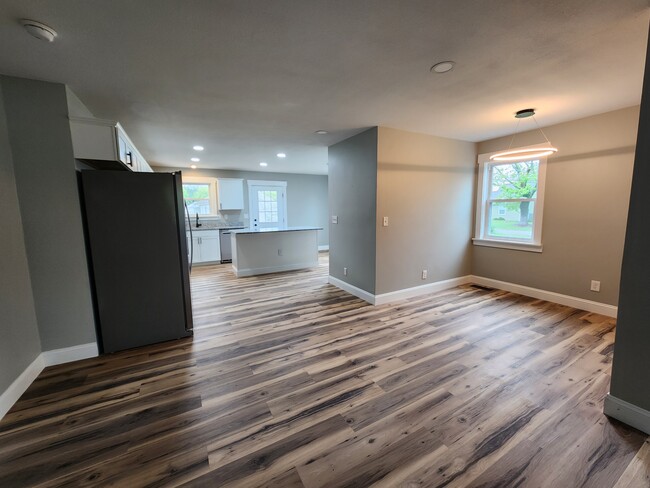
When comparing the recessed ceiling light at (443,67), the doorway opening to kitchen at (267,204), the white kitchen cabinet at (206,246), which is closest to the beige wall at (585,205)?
the recessed ceiling light at (443,67)

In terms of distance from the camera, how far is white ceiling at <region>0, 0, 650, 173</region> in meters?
1.52

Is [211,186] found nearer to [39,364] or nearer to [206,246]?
[206,246]

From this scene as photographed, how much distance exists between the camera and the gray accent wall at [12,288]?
1.99m

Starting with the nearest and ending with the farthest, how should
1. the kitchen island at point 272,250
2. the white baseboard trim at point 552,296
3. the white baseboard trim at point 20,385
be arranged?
the white baseboard trim at point 20,385, the white baseboard trim at point 552,296, the kitchen island at point 272,250

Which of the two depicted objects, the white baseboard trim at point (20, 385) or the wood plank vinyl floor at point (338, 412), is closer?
the wood plank vinyl floor at point (338, 412)

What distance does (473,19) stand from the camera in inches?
62.4

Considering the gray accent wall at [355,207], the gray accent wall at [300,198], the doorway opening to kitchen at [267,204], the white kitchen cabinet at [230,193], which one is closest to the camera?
the gray accent wall at [355,207]

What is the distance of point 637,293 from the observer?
1677mm

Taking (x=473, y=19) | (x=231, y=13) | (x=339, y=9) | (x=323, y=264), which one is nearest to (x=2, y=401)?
(x=231, y=13)

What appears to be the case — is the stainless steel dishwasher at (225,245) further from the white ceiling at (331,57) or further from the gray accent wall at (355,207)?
the white ceiling at (331,57)

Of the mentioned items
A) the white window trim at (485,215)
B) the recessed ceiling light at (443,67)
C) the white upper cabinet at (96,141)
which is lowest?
the white window trim at (485,215)

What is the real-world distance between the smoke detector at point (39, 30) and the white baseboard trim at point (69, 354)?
8.00 ft

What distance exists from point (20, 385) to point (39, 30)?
8.02 ft

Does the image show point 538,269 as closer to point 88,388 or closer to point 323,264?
point 323,264
